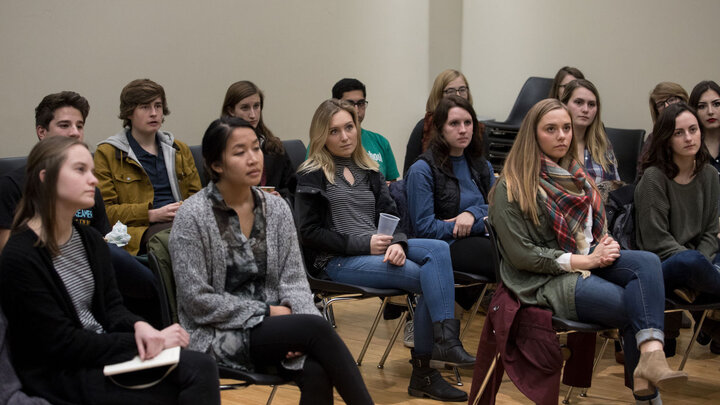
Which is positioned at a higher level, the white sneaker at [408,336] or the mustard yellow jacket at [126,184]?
the mustard yellow jacket at [126,184]

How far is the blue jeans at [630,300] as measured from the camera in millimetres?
3094

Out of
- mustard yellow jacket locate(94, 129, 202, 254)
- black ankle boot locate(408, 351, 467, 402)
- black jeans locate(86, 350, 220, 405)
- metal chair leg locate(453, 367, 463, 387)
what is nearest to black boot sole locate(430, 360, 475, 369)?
black ankle boot locate(408, 351, 467, 402)

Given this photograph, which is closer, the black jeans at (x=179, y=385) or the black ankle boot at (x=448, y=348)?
the black jeans at (x=179, y=385)

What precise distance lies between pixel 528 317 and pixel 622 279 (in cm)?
39

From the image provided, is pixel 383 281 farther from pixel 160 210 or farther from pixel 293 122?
pixel 293 122

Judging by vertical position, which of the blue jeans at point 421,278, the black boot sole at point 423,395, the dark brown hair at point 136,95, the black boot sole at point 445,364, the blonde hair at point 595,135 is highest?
the dark brown hair at point 136,95

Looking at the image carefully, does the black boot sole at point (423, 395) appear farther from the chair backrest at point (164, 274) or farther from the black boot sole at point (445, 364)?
the chair backrest at point (164, 274)

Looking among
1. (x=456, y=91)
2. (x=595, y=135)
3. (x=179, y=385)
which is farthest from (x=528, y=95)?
(x=179, y=385)

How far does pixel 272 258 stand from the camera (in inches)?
112

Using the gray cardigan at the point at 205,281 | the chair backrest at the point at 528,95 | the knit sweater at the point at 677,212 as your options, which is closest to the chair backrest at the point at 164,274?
the gray cardigan at the point at 205,281

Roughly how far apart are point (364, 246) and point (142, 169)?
1.17 metres

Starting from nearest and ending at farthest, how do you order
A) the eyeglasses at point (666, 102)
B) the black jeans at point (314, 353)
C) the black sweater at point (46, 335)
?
1. the black sweater at point (46, 335)
2. the black jeans at point (314, 353)
3. the eyeglasses at point (666, 102)

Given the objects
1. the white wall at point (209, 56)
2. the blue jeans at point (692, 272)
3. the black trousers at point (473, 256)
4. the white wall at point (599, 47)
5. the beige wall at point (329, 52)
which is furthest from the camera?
the white wall at point (599, 47)

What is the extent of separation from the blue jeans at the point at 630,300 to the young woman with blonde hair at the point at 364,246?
587mm
